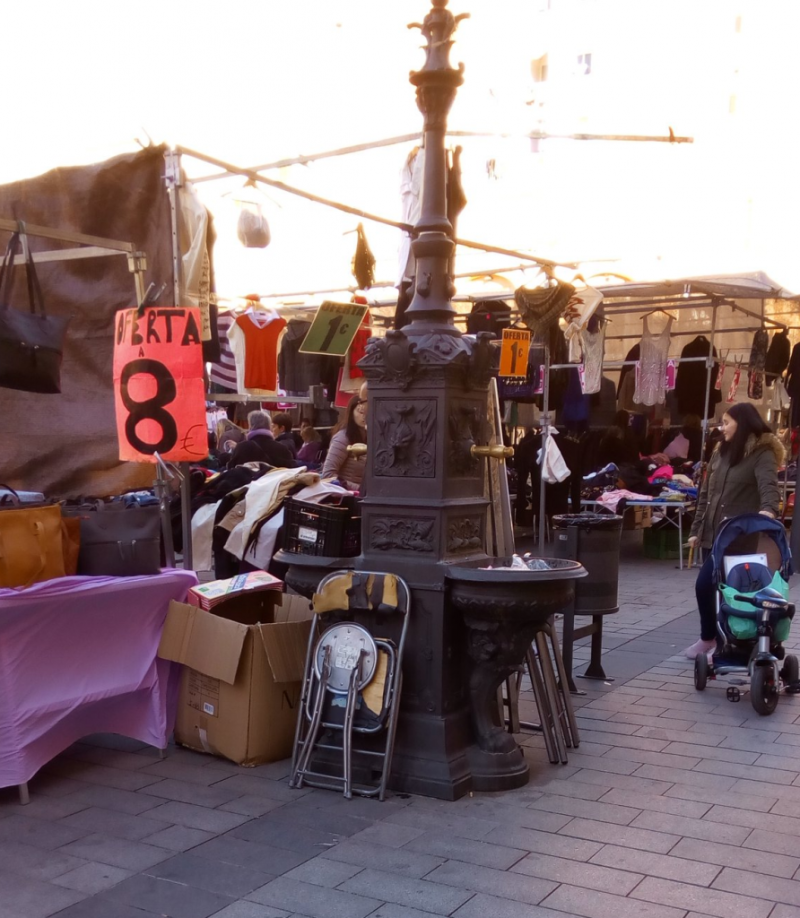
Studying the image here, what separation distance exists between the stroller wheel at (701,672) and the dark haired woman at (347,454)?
2.92 m

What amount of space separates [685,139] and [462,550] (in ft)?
14.2

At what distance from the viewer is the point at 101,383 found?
6121mm

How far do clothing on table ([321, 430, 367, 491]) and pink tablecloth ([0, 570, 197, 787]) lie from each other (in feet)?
8.78

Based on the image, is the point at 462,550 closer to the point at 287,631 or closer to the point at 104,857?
the point at 287,631

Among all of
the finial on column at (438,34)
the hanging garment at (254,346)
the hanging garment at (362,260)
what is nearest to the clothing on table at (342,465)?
the hanging garment at (362,260)

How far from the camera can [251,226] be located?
701cm

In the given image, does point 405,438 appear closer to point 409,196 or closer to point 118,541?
point 118,541

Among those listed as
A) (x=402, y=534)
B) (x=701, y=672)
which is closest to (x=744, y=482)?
(x=701, y=672)

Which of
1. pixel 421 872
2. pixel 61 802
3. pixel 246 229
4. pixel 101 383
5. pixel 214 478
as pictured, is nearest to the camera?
pixel 421 872

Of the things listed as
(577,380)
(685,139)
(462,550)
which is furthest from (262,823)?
(577,380)

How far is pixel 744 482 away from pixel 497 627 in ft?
11.5

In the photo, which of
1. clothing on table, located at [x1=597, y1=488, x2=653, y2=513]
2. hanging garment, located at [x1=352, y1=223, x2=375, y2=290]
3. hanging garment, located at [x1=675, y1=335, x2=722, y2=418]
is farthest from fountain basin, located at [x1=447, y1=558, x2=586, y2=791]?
hanging garment, located at [x1=675, y1=335, x2=722, y2=418]

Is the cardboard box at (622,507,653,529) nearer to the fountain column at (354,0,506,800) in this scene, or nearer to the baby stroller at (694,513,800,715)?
the baby stroller at (694,513,800,715)

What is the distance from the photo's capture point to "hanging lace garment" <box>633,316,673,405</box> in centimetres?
1209
